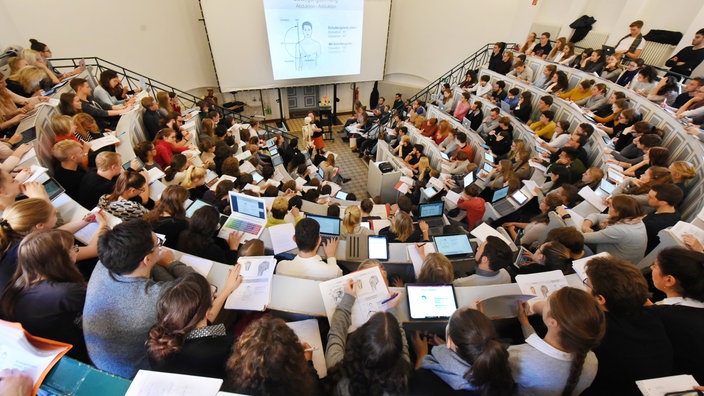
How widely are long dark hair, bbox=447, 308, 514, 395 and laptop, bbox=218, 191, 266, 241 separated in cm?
209

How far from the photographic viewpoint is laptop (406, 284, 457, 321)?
201cm

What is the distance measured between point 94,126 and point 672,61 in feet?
31.9

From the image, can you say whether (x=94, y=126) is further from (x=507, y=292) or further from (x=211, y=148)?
(x=507, y=292)

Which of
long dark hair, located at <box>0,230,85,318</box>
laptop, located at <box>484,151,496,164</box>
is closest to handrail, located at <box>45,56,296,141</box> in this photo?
laptop, located at <box>484,151,496,164</box>

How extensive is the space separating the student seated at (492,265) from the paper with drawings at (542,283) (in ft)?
0.57

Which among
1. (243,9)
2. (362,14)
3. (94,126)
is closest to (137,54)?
(243,9)

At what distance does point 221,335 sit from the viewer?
61.1 inches

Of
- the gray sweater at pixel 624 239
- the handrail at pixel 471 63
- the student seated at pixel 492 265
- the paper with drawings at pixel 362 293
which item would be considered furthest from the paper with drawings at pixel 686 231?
the handrail at pixel 471 63

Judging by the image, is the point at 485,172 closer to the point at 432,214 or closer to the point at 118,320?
the point at 432,214

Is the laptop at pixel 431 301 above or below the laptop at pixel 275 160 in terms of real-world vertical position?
above

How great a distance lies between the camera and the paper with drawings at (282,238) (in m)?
2.78

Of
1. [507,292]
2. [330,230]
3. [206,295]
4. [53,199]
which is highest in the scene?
[206,295]

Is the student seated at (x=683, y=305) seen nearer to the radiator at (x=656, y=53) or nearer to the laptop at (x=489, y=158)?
the laptop at (x=489, y=158)

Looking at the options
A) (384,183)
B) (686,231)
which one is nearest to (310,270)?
(686,231)
